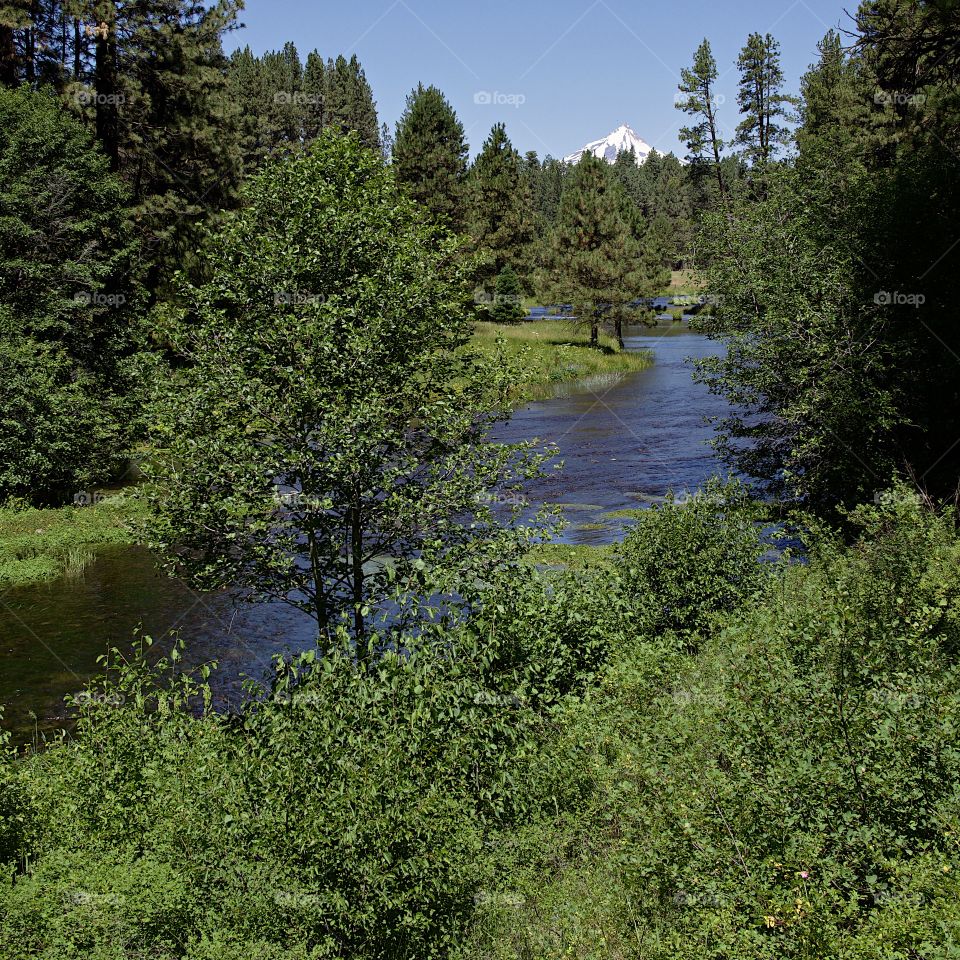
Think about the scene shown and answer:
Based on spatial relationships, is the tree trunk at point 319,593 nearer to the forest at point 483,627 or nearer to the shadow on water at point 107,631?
the forest at point 483,627

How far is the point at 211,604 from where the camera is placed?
22375 mm

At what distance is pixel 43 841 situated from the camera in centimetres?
952

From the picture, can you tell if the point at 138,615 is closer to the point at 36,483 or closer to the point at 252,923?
the point at 36,483

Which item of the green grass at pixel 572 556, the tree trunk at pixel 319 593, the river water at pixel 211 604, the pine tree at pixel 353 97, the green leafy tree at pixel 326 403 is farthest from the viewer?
the pine tree at pixel 353 97

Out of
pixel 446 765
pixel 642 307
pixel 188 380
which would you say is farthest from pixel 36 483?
pixel 642 307

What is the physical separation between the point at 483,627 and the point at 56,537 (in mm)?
18705

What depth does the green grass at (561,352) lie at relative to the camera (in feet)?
178

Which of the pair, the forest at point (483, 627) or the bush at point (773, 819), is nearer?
the bush at point (773, 819)

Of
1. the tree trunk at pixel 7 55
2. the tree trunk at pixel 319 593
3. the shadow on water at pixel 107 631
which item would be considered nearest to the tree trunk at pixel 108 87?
the tree trunk at pixel 7 55

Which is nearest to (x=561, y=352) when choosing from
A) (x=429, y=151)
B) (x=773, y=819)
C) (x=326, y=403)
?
(x=429, y=151)

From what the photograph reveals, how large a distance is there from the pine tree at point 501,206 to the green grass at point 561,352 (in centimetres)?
839

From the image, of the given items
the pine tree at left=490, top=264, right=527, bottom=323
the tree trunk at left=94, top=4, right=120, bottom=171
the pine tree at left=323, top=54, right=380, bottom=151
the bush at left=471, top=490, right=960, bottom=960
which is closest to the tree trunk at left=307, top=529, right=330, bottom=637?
the bush at left=471, top=490, right=960, bottom=960

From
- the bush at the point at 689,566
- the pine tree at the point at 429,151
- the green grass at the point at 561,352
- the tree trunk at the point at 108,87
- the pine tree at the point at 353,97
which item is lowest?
the bush at the point at 689,566

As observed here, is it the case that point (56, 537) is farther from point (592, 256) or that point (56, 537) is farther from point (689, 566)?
point (592, 256)
